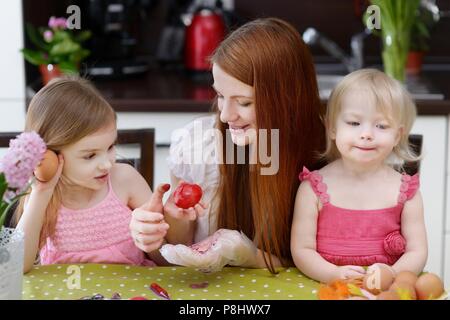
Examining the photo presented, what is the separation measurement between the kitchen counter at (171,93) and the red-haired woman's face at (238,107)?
92cm

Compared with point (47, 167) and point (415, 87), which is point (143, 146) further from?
point (415, 87)

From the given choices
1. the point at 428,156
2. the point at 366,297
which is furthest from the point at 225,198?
the point at 428,156

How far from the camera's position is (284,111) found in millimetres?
1104

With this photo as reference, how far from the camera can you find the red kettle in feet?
7.93

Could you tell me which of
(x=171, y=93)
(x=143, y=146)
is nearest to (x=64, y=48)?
(x=171, y=93)

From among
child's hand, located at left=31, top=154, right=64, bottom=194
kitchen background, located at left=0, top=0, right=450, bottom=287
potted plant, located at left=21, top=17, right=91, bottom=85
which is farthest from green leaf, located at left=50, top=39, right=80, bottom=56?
child's hand, located at left=31, top=154, right=64, bottom=194

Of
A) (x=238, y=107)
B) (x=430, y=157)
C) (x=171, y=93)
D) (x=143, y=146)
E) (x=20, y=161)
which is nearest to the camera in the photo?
(x=20, y=161)

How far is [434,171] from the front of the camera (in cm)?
211

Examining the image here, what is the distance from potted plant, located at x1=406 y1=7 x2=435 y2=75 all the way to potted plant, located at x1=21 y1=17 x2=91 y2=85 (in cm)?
94

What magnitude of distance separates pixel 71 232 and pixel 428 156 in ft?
3.81

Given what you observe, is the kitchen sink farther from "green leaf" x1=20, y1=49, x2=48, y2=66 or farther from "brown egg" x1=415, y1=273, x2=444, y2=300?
"brown egg" x1=415, y1=273, x2=444, y2=300

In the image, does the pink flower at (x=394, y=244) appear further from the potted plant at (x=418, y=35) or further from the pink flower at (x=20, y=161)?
the potted plant at (x=418, y=35)

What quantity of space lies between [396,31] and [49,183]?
1.28m

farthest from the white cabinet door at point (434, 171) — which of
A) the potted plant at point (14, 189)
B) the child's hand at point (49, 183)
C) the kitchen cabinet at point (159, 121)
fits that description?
the potted plant at point (14, 189)
